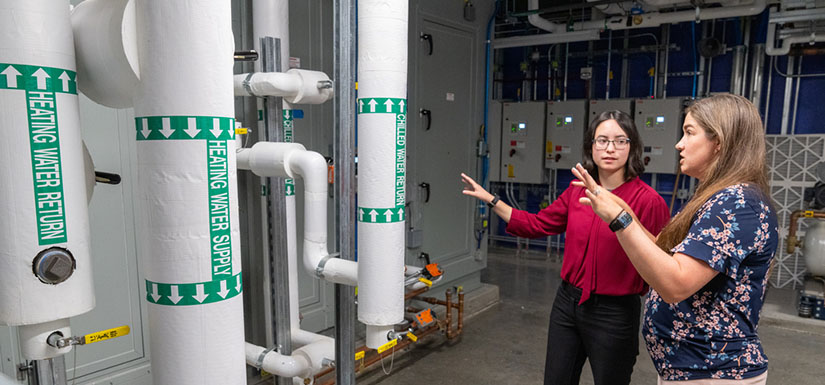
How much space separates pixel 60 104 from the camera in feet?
3.08

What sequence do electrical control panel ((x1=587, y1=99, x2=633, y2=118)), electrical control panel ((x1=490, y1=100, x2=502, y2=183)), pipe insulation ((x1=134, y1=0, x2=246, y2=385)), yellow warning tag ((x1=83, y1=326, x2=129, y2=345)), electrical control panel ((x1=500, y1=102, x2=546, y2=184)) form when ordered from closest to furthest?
1. pipe insulation ((x1=134, y1=0, x2=246, y2=385))
2. yellow warning tag ((x1=83, y1=326, x2=129, y2=345))
3. electrical control panel ((x1=587, y1=99, x2=633, y2=118))
4. electrical control panel ((x1=500, y1=102, x2=546, y2=184))
5. electrical control panel ((x1=490, y1=100, x2=502, y2=183))

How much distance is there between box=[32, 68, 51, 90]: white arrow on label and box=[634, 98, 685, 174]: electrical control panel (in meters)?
5.32


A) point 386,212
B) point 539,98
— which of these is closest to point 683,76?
point 539,98

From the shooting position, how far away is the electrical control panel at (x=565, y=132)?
5.88 meters

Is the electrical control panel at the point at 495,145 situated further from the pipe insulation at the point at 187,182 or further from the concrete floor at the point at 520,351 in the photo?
A: the pipe insulation at the point at 187,182

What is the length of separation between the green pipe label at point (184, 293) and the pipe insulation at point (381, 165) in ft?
2.63

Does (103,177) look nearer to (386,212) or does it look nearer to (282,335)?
(386,212)

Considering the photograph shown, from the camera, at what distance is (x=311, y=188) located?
1.81 meters

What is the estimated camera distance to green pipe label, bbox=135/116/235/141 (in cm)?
88

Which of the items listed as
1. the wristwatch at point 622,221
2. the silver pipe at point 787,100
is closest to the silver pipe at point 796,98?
the silver pipe at point 787,100

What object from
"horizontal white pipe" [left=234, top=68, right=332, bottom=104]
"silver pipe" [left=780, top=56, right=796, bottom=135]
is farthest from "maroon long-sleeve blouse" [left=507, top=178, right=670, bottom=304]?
"silver pipe" [left=780, top=56, right=796, bottom=135]

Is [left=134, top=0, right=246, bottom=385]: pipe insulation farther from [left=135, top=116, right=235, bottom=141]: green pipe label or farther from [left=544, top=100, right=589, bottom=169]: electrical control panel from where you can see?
[left=544, top=100, right=589, bottom=169]: electrical control panel

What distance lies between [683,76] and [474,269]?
3.44 meters

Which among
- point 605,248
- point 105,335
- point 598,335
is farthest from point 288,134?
point 598,335
